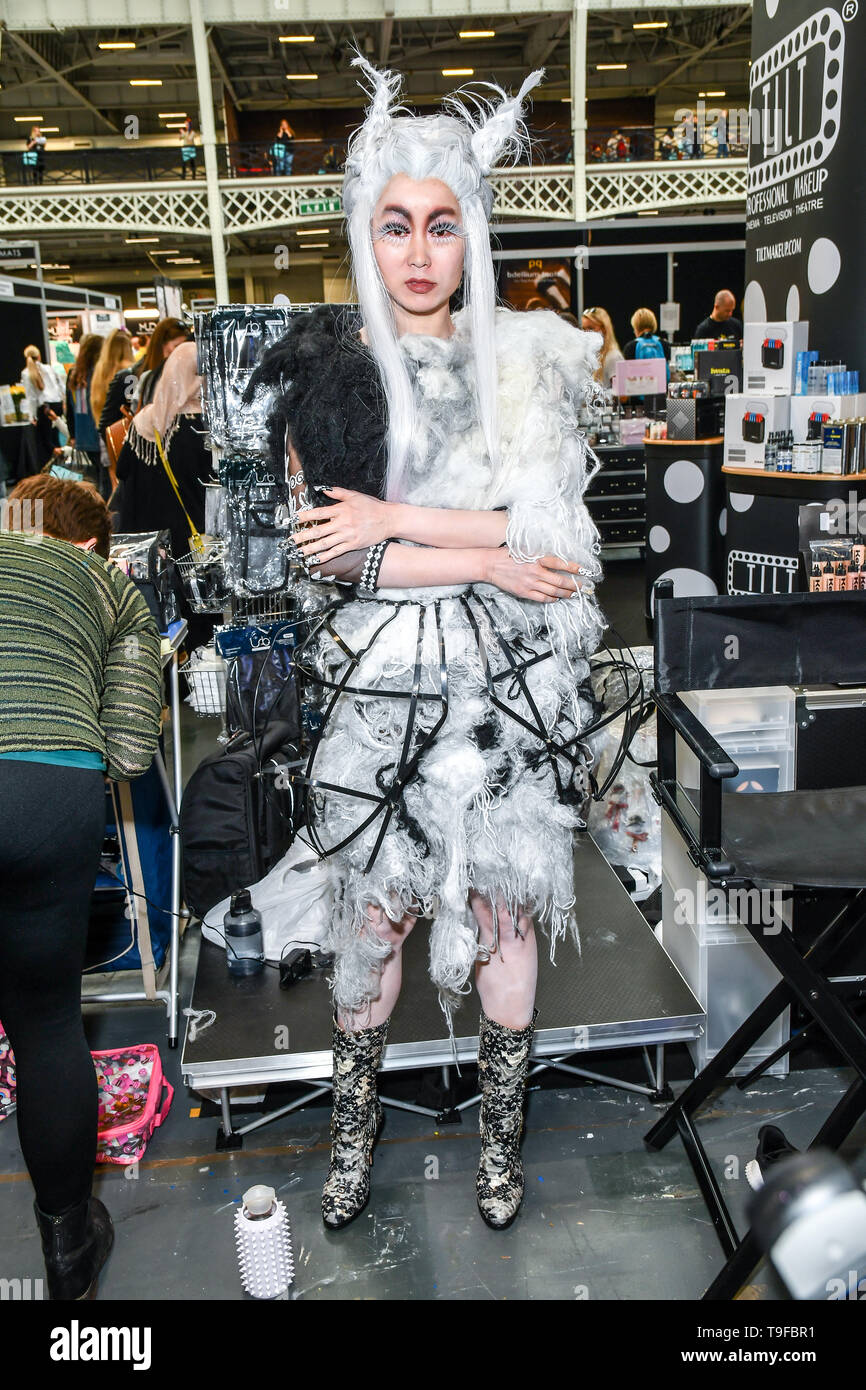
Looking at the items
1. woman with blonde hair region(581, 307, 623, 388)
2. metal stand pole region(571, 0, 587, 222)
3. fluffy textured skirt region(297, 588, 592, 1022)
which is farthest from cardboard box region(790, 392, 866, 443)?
metal stand pole region(571, 0, 587, 222)

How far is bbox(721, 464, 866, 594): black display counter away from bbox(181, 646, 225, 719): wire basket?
237 centimetres

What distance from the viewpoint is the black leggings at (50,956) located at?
1444 mm

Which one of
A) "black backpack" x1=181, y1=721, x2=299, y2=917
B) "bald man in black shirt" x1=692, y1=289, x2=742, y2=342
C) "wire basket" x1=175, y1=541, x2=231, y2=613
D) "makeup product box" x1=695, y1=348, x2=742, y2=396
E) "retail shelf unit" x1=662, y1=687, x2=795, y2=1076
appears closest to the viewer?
"retail shelf unit" x1=662, y1=687, x2=795, y2=1076

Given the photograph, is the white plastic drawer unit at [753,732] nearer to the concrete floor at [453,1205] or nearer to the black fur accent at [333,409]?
the concrete floor at [453,1205]

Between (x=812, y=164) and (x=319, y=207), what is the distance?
1058 centimetres

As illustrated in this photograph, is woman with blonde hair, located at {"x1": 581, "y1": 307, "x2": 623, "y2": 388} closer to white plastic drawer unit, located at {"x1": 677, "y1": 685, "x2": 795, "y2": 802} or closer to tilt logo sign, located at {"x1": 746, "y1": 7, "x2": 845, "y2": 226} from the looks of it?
tilt logo sign, located at {"x1": 746, "y1": 7, "x2": 845, "y2": 226}

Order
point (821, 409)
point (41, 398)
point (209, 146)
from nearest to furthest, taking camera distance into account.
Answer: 1. point (821, 409)
2. point (41, 398)
3. point (209, 146)

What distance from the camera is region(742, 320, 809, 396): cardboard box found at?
468 centimetres

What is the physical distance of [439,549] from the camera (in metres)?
1.54

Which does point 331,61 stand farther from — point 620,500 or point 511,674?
point 511,674

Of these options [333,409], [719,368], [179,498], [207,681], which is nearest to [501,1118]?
[333,409]

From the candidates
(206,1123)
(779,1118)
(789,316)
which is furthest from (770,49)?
(206,1123)

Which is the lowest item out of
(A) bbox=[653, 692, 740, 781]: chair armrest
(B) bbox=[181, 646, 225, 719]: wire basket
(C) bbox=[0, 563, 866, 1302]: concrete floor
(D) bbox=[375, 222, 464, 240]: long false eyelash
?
(C) bbox=[0, 563, 866, 1302]: concrete floor
